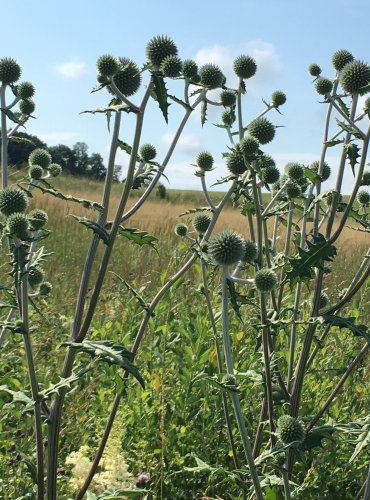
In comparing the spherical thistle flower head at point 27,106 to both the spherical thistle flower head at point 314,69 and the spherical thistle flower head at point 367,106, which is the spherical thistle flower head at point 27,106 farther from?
the spherical thistle flower head at point 367,106

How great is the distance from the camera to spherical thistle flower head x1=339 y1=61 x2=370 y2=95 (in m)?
3.10

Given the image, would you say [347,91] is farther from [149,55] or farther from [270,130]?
[149,55]

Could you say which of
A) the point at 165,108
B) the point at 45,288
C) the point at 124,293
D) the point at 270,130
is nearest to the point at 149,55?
the point at 165,108

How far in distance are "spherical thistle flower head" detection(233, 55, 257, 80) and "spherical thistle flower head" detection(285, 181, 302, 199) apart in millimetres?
701

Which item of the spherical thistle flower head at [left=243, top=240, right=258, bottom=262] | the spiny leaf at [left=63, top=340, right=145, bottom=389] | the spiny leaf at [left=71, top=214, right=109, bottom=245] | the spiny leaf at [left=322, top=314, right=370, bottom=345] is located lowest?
the spiny leaf at [left=63, top=340, right=145, bottom=389]

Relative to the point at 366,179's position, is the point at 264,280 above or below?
below

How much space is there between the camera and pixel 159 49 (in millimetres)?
2561

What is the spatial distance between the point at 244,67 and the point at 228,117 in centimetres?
34

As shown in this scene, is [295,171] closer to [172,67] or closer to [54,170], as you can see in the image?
[172,67]

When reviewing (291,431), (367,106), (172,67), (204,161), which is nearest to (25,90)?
(204,161)

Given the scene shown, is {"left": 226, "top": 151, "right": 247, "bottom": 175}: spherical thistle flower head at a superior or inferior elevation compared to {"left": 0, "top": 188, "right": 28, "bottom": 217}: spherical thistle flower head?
superior

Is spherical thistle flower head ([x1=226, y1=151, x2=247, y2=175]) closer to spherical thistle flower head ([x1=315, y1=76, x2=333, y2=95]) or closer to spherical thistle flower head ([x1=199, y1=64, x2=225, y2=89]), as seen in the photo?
spherical thistle flower head ([x1=199, y1=64, x2=225, y2=89])

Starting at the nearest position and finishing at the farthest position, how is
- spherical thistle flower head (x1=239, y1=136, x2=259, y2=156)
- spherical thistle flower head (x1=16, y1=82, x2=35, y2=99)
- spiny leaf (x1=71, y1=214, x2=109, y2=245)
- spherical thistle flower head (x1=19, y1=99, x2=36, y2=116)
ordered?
spiny leaf (x1=71, y1=214, x2=109, y2=245) → spherical thistle flower head (x1=239, y1=136, x2=259, y2=156) → spherical thistle flower head (x1=16, y1=82, x2=35, y2=99) → spherical thistle flower head (x1=19, y1=99, x2=36, y2=116)

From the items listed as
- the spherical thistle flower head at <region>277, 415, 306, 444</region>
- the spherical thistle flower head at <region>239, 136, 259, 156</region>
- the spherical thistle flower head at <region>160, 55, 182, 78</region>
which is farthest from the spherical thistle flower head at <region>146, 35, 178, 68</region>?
the spherical thistle flower head at <region>277, 415, 306, 444</region>
